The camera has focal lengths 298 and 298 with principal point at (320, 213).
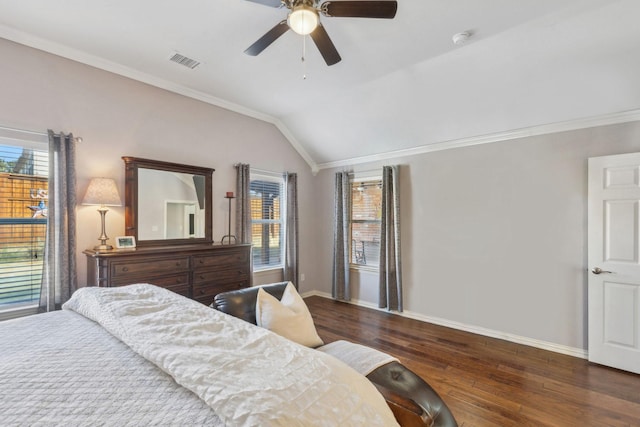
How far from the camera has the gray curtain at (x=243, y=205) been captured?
4.13 metres

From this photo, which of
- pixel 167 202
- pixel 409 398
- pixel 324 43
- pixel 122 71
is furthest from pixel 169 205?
pixel 409 398

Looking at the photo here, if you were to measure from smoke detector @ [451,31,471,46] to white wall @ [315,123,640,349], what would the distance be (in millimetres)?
1447

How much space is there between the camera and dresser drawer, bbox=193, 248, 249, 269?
3250mm

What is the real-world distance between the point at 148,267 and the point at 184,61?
2.09 m

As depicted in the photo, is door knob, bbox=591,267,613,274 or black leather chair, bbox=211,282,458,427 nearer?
black leather chair, bbox=211,282,458,427

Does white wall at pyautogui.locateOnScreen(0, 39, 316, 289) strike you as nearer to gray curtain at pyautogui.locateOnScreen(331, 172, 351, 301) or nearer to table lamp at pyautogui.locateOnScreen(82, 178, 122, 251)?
table lamp at pyautogui.locateOnScreen(82, 178, 122, 251)

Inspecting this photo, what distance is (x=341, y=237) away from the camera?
4.94 meters

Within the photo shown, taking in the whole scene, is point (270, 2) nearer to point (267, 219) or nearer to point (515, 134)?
point (515, 134)

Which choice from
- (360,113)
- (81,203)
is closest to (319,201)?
(360,113)

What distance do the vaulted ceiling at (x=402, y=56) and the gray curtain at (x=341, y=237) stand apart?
1245 mm

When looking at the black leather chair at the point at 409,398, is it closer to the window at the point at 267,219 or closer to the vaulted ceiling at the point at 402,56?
the vaulted ceiling at the point at 402,56

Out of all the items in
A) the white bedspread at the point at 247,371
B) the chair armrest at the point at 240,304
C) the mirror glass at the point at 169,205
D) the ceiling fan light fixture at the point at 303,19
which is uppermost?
the ceiling fan light fixture at the point at 303,19

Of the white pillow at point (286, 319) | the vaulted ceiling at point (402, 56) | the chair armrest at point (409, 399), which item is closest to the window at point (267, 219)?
the vaulted ceiling at point (402, 56)

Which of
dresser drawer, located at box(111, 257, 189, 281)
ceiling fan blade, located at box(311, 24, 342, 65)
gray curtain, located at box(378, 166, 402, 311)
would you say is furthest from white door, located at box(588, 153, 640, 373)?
dresser drawer, located at box(111, 257, 189, 281)
